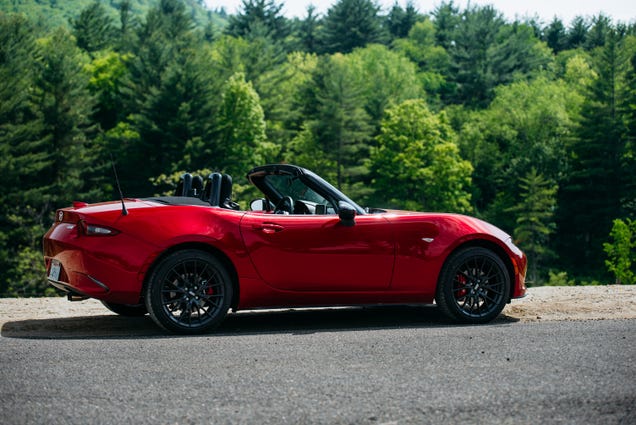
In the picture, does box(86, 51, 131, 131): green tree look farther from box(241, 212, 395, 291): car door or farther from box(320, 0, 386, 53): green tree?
box(241, 212, 395, 291): car door

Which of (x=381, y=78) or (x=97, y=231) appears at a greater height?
(x=381, y=78)

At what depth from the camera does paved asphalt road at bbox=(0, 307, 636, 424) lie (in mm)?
4590

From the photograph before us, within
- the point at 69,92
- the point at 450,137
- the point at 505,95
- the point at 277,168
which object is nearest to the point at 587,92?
the point at 450,137

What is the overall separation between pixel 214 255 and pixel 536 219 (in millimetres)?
59630

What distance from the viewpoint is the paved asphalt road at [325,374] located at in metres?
4.59

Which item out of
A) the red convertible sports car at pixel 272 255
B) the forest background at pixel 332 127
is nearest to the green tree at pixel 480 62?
the forest background at pixel 332 127

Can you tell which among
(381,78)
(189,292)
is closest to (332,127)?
(381,78)

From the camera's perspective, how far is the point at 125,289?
7309 millimetres

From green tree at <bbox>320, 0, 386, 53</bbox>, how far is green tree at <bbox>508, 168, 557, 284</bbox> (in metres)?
34.6

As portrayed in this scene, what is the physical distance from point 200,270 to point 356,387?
2.62m

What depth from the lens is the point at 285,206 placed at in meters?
8.23

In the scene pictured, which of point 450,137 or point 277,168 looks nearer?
point 277,168

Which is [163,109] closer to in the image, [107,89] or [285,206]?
[107,89]

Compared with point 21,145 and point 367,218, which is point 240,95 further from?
point 367,218
